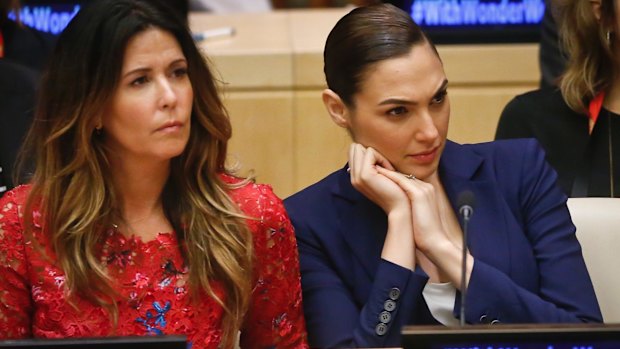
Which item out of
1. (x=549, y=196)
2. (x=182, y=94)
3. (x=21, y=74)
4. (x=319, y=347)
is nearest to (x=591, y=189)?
(x=549, y=196)

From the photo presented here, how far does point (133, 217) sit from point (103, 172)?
101 millimetres

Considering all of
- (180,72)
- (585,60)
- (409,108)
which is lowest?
(585,60)

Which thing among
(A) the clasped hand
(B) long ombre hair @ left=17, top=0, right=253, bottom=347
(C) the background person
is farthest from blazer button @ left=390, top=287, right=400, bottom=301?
(C) the background person

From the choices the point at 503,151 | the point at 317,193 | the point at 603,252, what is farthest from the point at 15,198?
the point at 603,252

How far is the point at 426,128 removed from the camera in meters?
2.24

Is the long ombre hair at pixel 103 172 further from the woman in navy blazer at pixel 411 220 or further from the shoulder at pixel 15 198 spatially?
the woman in navy blazer at pixel 411 220

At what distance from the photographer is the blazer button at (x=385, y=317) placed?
2.17 metres

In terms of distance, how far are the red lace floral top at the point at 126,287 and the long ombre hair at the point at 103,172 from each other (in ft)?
0.08

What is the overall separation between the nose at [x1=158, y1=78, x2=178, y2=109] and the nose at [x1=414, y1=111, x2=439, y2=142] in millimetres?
457

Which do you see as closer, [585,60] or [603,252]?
[603,252]

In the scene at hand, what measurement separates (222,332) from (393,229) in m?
0.37

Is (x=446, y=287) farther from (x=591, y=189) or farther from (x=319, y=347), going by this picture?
(x=591, y=189)

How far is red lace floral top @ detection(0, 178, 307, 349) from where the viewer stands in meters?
2.13

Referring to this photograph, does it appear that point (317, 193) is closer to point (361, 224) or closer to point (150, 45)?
point (361, 224)
